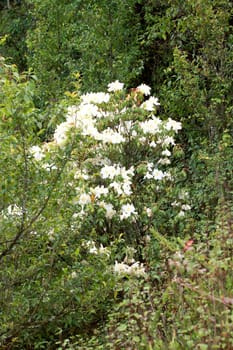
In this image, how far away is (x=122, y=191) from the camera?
5.49 metres

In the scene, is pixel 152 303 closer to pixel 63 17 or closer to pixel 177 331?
pixel 177 331

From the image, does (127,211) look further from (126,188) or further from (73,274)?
(73,274)

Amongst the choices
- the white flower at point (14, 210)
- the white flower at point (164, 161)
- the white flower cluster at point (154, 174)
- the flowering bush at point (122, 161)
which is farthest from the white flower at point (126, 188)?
the white flower at point (14, 210)

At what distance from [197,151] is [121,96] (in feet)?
6.56

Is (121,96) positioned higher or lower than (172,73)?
lower

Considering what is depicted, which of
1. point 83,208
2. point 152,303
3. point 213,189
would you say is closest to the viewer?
point 152,303

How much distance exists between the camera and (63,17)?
10.1 m

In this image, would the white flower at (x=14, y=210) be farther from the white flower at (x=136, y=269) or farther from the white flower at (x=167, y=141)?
the white flower at (x=167, y=141)

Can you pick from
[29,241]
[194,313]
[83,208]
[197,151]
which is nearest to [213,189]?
[197,151]

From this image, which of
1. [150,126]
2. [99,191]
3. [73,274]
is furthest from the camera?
[150,126]

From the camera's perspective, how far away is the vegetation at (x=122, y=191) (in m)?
3.69

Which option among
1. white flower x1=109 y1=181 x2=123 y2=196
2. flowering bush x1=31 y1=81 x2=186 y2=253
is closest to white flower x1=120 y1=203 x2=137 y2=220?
flowering bush x1=31 y1=81 x2=186 y2=253

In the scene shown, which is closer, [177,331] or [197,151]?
[177,331]

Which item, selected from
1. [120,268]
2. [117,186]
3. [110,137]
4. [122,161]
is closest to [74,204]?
[120,268]
